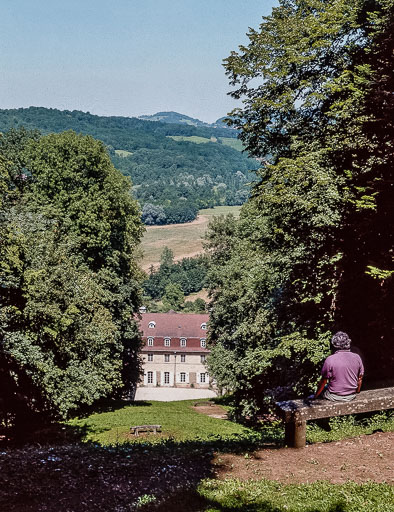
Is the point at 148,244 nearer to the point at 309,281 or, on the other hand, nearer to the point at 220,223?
the point at 220,223

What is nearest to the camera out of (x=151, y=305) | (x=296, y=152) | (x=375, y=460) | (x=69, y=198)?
(x=375, y=460)

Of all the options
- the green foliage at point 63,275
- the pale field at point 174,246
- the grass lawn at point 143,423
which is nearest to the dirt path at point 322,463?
the grass lawn at point 143,423

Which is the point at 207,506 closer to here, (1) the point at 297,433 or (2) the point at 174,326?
(1) the point at 297,433

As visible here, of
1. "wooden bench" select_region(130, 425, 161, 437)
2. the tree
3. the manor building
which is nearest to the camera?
"wooden bench" select_region(130, 425, 161, 437)

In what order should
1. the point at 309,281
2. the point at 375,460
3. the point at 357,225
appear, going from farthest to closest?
1. the point at 309,281
2. the point at 357,225
3. the point at 375,460

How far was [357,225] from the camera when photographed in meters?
15.2

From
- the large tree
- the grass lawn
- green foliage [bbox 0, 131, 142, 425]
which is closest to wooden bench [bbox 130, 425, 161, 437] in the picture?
the grass lawn

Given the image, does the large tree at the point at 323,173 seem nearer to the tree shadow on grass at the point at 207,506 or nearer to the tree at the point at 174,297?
the tree shadow on grass at the point at 207,506

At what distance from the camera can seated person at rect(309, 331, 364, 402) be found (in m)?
8.88

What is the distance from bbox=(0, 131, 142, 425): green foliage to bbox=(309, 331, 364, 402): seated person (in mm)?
14050

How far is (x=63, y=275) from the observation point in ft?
74.8

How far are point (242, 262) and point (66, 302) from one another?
44.8 feet

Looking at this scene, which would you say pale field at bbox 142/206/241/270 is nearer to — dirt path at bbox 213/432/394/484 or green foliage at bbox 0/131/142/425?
green foliage at bbox 0/131/142/425

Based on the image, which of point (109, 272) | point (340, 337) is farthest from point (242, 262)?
point (340, 337)
